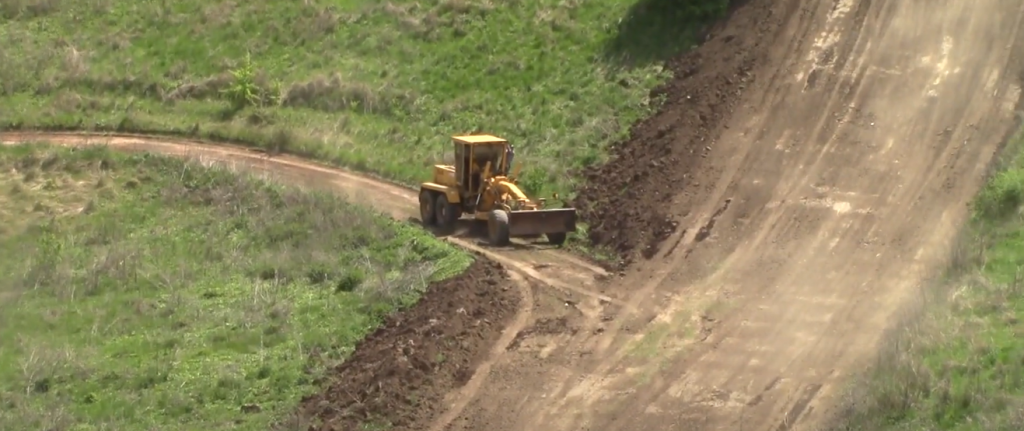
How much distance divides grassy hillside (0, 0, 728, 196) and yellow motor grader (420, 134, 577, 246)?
2387 millimetres

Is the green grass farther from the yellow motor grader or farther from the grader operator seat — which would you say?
the grader operator seat

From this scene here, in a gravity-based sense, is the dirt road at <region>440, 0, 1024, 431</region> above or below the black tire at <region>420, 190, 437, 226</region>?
above

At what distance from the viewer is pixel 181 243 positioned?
29219mm

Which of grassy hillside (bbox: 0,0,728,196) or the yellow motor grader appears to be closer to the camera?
the yellow motor grader

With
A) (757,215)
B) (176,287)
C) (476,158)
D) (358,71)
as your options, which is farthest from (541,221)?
(358,71)

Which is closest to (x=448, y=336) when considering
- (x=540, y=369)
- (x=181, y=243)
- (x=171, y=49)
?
(x=540, y=369)

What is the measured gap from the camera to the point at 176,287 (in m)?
26.2

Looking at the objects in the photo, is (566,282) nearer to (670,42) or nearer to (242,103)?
(670,42)

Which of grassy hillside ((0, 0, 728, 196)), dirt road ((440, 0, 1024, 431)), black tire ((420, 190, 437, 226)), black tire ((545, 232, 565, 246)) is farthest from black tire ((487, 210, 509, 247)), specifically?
grassy hillside ((0, 0, 728, 196))

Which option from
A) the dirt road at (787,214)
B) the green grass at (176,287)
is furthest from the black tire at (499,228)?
the dirt road at (787,214)

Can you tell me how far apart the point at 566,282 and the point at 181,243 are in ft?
30.5

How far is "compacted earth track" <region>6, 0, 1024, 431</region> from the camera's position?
19.4 m

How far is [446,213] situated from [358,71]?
12294 mm

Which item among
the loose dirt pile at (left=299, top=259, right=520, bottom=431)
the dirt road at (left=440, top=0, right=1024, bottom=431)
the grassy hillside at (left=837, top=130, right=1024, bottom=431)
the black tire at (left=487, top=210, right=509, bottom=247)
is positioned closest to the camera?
the grassy hillside at (left=837, top=130, right=1024, bottom=431)
